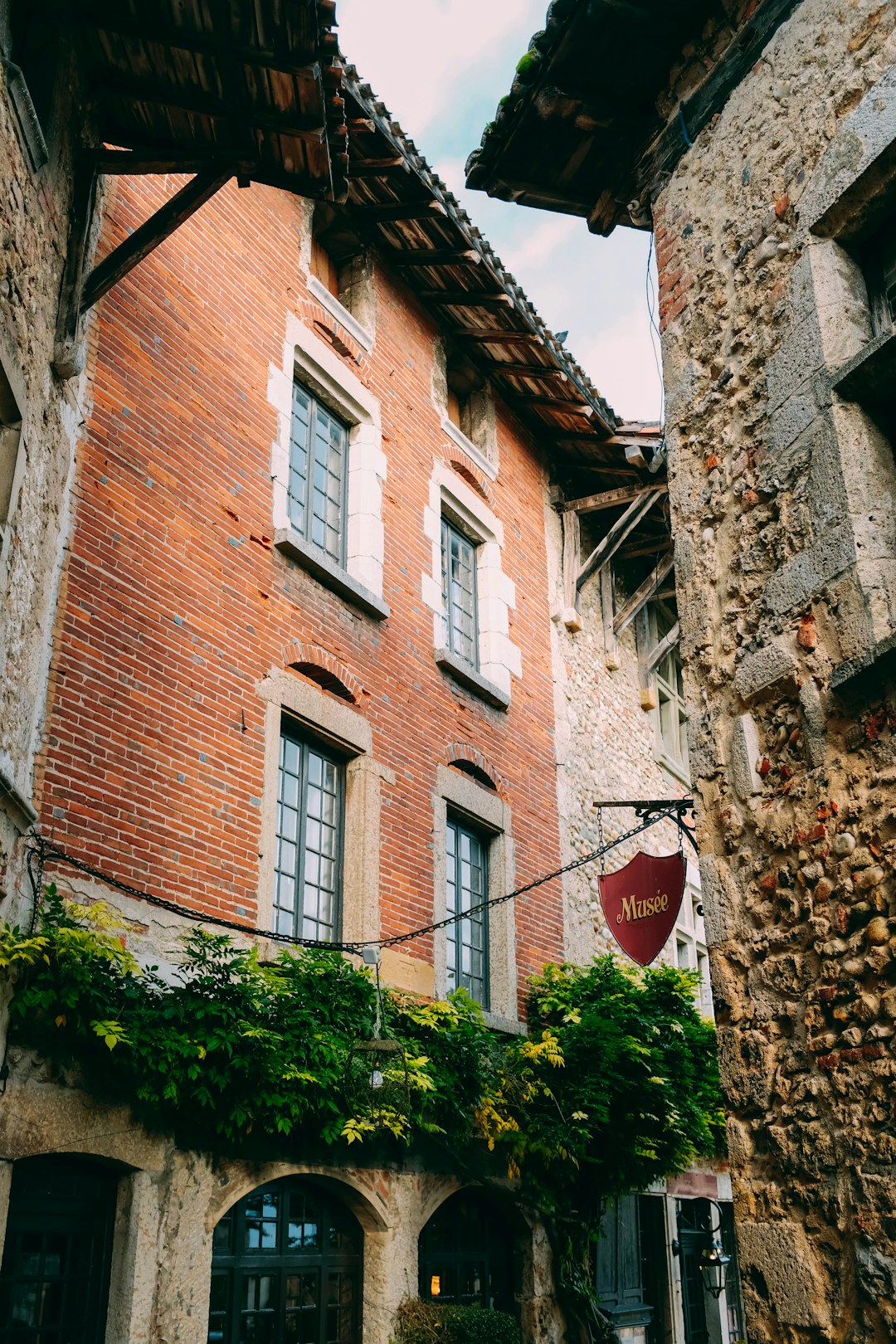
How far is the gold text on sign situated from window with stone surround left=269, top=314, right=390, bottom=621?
10.7 ft

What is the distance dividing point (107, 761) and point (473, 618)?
18.7 feet

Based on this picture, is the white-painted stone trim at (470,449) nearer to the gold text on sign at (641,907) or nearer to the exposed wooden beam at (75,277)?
the exposed wooden beam at (75,277)

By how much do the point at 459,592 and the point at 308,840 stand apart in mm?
3969

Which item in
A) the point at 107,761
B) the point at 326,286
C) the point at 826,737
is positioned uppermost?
the point at 326,286

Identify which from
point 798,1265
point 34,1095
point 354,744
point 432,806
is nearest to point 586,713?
point 432,806

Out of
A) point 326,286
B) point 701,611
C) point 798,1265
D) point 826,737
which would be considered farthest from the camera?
point 326,286

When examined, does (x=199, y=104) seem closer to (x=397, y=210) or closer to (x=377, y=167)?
(x=377, y=167)

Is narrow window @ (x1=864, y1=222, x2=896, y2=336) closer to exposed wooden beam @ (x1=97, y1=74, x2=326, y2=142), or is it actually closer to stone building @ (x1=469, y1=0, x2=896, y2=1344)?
stone building @ (x1=469, y1=0, x2=896, y2=1344)

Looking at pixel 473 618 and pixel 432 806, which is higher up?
pixel 473 618

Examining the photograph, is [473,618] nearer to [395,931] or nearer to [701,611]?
[395,931]

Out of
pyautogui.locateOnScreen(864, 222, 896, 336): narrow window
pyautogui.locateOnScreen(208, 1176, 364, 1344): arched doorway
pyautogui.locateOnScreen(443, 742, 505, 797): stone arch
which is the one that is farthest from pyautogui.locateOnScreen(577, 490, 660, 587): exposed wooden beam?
pyautogui.locateOnScreen(864, 222, 896, 336): narrow window

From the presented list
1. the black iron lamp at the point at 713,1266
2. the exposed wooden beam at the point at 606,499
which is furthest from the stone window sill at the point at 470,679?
the black iron lamp at the point at 713,1266

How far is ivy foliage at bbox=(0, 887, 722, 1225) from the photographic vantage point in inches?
238

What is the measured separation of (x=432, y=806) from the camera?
9969mm
